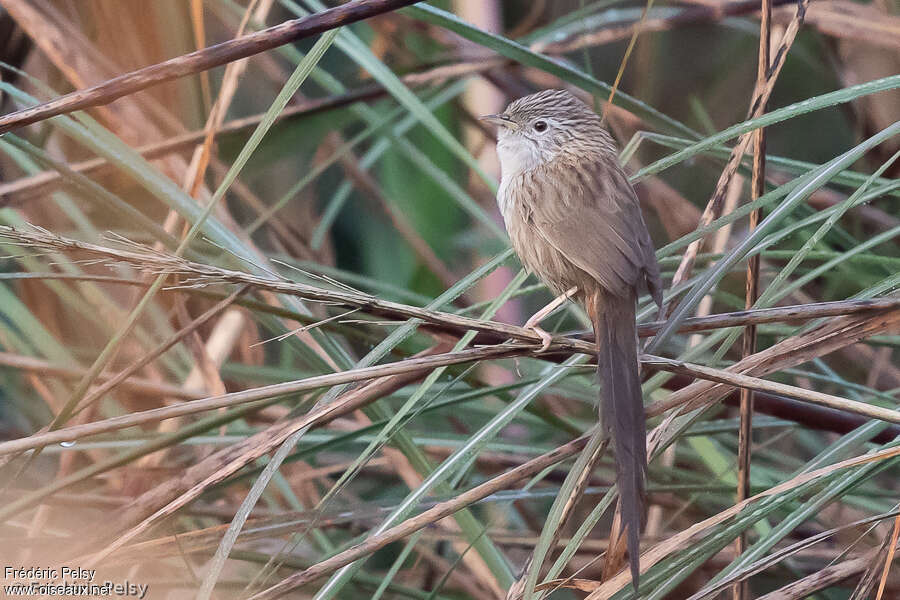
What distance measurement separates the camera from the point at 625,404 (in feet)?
6.16

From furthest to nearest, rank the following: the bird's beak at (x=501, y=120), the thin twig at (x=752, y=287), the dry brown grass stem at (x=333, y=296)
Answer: the bird's beak at (x=501, y=120) < the thin twig at (x=752, y=287) < the dry brown grass stem at (x=333, y=296)

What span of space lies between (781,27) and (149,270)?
3.29 metres

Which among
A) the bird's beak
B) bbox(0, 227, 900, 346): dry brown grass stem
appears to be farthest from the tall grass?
the bird's beak

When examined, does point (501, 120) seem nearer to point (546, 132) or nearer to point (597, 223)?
point (546, 132)

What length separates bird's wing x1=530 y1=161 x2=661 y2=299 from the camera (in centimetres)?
226

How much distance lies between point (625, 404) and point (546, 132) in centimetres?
136

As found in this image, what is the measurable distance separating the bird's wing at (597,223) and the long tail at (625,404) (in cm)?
A: 8

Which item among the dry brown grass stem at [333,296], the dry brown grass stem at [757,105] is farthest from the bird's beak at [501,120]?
the dry brown grass stem at [333,296]

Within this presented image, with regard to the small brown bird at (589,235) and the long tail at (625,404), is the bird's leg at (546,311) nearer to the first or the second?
the small brown bird at (589,235)

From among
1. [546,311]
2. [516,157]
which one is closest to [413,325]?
[546,311]

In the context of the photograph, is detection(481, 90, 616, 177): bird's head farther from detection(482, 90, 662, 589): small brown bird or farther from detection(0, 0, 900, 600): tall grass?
detection(0, 0, 900, 600): tall grass

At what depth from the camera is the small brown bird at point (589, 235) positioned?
6.10 ft

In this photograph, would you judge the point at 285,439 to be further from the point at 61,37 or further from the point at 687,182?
the point at 687,182

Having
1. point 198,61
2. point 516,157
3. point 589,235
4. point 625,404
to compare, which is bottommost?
point 625,404
